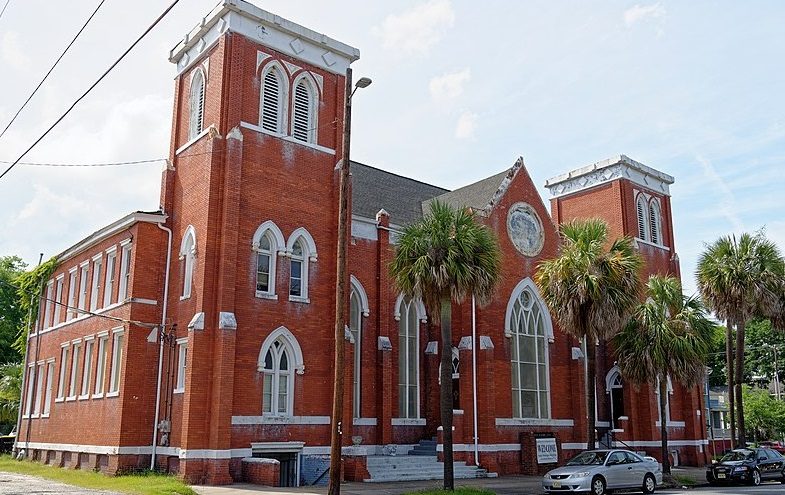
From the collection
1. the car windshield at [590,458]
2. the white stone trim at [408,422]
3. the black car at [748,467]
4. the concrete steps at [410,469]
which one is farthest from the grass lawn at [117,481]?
the black car at [748,467]

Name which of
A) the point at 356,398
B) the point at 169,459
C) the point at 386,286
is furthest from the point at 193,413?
the point at 386,286

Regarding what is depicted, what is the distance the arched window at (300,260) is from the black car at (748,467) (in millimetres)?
17587

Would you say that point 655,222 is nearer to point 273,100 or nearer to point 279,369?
point 273,100

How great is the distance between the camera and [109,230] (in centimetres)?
2919

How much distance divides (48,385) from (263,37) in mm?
20004

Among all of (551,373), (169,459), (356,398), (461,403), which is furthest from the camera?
(551,373)

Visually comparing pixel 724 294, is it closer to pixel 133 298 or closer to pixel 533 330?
pixel 533 330

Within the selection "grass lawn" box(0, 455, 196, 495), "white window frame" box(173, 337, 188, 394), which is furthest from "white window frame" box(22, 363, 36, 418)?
"white window frame" box(173, 337, 188, 394)

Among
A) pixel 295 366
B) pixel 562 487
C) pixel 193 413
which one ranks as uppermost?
pixel 295 366

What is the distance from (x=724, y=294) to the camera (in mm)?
33562

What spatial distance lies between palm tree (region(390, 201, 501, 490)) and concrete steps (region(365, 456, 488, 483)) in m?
4.67

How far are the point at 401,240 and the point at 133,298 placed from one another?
1014 cm

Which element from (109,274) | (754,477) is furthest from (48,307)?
(754,477)

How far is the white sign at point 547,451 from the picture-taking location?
1197 inches
